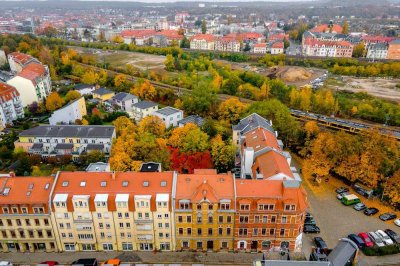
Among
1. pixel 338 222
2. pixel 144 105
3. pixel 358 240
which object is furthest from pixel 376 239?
pixel 144 105

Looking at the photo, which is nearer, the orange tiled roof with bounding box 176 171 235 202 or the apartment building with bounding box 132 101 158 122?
the orange tiled roof with bounding box 176 171 235 202

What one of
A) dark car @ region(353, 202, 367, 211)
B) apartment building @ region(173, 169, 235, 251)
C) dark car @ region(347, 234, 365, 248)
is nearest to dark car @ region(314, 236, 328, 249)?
dark car @ region(347, 234, 365, 248)

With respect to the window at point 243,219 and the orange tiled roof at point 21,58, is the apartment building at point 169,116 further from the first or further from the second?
the orange tiled roof at point 21,58

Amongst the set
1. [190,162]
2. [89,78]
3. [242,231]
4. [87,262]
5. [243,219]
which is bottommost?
[87,262]

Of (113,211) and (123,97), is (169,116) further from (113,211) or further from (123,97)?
(113,211)

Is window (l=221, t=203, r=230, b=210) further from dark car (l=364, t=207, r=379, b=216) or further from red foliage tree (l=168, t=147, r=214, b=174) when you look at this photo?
dark car (l=364, t=207, r=379, b=216)

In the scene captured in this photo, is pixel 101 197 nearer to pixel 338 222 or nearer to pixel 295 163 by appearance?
pixel 338 222

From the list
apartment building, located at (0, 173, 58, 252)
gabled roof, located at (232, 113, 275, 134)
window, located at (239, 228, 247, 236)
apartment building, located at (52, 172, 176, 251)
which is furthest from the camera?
gabled roof, located at (232, 113, 275, 134)
